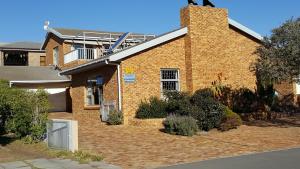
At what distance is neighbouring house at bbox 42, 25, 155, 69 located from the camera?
1275 inches

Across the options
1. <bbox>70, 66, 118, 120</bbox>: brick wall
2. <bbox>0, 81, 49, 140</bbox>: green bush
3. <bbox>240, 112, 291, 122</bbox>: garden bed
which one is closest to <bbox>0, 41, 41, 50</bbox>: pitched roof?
<bbox>70, 66, 118, 120</bbox>: brick wall

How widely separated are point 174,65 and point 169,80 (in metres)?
0.77

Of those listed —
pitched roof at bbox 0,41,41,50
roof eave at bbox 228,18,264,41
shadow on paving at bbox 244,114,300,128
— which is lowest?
shadow on paving at bbox 244,114,300,128

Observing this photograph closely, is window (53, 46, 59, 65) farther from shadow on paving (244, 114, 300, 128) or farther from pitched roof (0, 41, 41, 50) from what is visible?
shadow on paving (244, 114, 300, 128)

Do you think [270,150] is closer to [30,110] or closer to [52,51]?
[30,110]

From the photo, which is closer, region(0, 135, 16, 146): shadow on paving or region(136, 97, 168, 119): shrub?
region(0, 135, 16, 146): shadow on paving

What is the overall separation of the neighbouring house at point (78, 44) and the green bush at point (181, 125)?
12.9m

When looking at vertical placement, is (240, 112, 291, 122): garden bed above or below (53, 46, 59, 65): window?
below

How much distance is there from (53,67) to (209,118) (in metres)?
20.8

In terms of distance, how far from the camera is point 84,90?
86.0 feet

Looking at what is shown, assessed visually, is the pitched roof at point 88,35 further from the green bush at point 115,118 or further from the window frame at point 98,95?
the green bush at point 115,118

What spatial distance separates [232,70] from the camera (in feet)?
82.6

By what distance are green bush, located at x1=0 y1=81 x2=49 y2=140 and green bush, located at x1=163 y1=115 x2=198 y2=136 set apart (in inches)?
186

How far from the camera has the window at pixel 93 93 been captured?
965 inches
